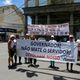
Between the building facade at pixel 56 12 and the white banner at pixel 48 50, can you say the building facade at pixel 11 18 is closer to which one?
the building facade at pixel 56 12

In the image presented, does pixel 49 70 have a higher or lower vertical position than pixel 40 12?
lower

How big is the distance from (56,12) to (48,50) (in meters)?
53.5

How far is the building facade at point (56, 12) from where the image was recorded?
64625 millimetres

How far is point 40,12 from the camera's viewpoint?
228ft

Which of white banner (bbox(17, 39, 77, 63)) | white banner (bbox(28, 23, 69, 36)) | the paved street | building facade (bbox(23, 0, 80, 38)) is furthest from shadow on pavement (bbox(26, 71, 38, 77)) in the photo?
building facade (bbox(23, 0, 80, 38))

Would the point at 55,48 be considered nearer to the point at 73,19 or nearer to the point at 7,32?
the point at 73,19

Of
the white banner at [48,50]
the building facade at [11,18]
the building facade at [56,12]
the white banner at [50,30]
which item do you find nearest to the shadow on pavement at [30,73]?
the white banner at [48,50]

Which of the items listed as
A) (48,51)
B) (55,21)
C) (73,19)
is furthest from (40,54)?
(55,21)

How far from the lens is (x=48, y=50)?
1419 centimetres

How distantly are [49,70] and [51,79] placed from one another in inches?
90.2

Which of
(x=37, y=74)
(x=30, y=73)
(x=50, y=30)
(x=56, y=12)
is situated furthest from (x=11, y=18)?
(x=37, y=74)

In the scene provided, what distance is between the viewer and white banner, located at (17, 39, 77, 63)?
44.0ft

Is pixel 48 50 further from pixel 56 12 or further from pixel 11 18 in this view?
pixel 11 18

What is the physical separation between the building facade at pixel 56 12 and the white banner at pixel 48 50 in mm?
46296
